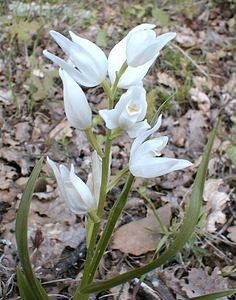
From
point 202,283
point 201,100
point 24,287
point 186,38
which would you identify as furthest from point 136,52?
point 186,38

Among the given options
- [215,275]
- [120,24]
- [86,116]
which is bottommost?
[215,275]

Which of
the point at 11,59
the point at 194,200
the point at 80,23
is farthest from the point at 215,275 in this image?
the point at 80,23

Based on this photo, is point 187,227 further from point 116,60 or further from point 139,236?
point 139,236

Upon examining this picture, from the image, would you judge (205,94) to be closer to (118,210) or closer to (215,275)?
(215,275)

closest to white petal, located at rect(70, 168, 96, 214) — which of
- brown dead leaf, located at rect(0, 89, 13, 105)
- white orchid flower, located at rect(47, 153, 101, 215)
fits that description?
white orchid flower, located at rect(47, 153, 101, 215)

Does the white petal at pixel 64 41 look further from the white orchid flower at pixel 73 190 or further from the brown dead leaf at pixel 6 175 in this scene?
the brown dead leaf at pixel 6 175
